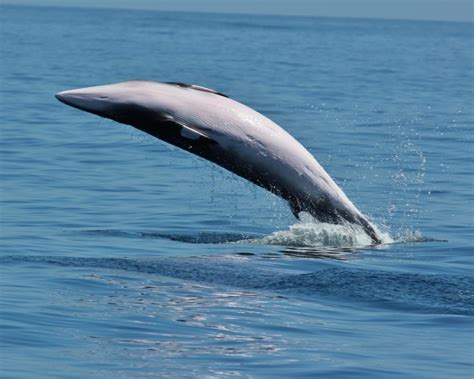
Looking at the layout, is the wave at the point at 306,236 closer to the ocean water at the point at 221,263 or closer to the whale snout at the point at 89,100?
the ocean water at the point at 221,263

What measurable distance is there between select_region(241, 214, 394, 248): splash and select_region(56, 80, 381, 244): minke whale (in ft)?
0.60

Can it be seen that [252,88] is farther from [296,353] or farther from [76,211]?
[296,353]

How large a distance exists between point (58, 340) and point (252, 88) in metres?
48.0

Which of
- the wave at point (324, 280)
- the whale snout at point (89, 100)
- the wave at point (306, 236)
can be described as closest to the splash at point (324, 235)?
the wave at point (306, 236)

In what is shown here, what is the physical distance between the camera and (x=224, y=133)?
715 inches

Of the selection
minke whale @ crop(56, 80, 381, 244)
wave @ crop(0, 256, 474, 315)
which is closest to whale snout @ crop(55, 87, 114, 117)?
minke whale @ crop(56, 80, 381, 244)

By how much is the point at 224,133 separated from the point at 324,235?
2.57m

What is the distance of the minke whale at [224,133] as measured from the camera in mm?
17625

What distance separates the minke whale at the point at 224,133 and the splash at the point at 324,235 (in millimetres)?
182

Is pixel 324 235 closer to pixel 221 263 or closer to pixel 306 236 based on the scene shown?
pixel 306 236

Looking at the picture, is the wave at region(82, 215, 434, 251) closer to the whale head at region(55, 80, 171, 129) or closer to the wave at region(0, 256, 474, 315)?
the wave at region(0, 256, 474, 315)

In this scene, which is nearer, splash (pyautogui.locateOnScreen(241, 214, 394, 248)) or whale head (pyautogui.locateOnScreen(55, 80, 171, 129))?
whale head (pyautogui.locateOnScreen(55, 80, 171, 129))

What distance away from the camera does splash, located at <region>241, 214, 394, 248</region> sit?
19.3 m

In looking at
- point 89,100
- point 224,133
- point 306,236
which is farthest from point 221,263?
point 89,100
